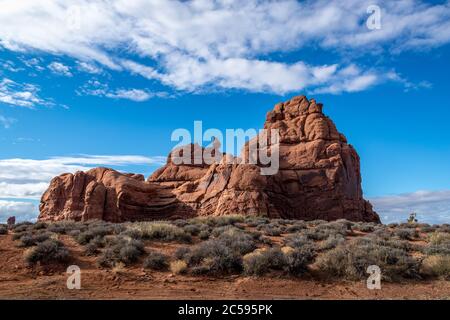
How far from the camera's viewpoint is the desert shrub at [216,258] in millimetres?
11649

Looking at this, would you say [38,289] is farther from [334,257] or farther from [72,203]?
[72,203]

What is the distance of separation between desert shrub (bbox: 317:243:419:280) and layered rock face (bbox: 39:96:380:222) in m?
23.3

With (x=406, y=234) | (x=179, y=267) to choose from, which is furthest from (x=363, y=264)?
(x=406, y=234)

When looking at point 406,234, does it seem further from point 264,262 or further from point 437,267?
point 264,262

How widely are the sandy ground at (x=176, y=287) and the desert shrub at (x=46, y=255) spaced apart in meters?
0.38

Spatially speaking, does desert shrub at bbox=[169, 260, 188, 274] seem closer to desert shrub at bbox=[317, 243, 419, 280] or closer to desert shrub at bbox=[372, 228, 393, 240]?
desert shrub at bbox=[317, 243, 419, 280]

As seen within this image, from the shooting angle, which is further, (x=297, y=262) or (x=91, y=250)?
(x=91, y=250)

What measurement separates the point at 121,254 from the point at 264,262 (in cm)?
513

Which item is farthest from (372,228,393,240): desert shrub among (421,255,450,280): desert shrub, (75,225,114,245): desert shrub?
(75,225,114,245): desert shrub

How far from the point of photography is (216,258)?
11805mm

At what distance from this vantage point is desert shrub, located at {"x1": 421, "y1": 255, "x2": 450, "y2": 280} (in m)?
11.9

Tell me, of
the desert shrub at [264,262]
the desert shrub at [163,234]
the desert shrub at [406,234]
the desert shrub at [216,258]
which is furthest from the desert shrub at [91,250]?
the desert shrub at [406,234]
